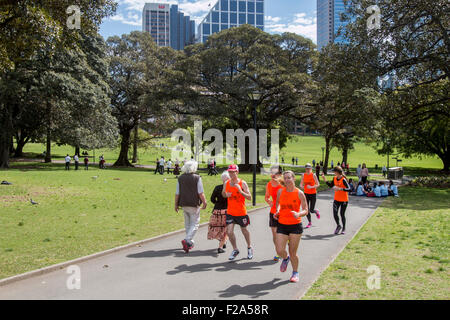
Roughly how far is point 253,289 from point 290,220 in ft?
3.91

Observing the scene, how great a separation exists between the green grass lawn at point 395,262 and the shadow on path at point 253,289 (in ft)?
1.92

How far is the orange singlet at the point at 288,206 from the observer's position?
5797mm

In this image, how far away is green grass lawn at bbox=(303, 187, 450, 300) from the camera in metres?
5.12

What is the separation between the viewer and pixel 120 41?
132ft

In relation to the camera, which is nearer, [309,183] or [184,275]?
[184,275]

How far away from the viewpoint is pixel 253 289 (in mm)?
5375

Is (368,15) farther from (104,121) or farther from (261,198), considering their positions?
(104,121)

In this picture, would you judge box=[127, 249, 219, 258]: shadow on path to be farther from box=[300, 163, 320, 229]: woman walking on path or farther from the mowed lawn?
box=[300, 163, 320, 229]: woman walking on path

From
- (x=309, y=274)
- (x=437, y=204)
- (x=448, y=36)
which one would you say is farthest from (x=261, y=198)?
(x=448, y=36)

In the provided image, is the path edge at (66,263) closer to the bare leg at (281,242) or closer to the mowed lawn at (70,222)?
the mowed lawn at (70,222)
